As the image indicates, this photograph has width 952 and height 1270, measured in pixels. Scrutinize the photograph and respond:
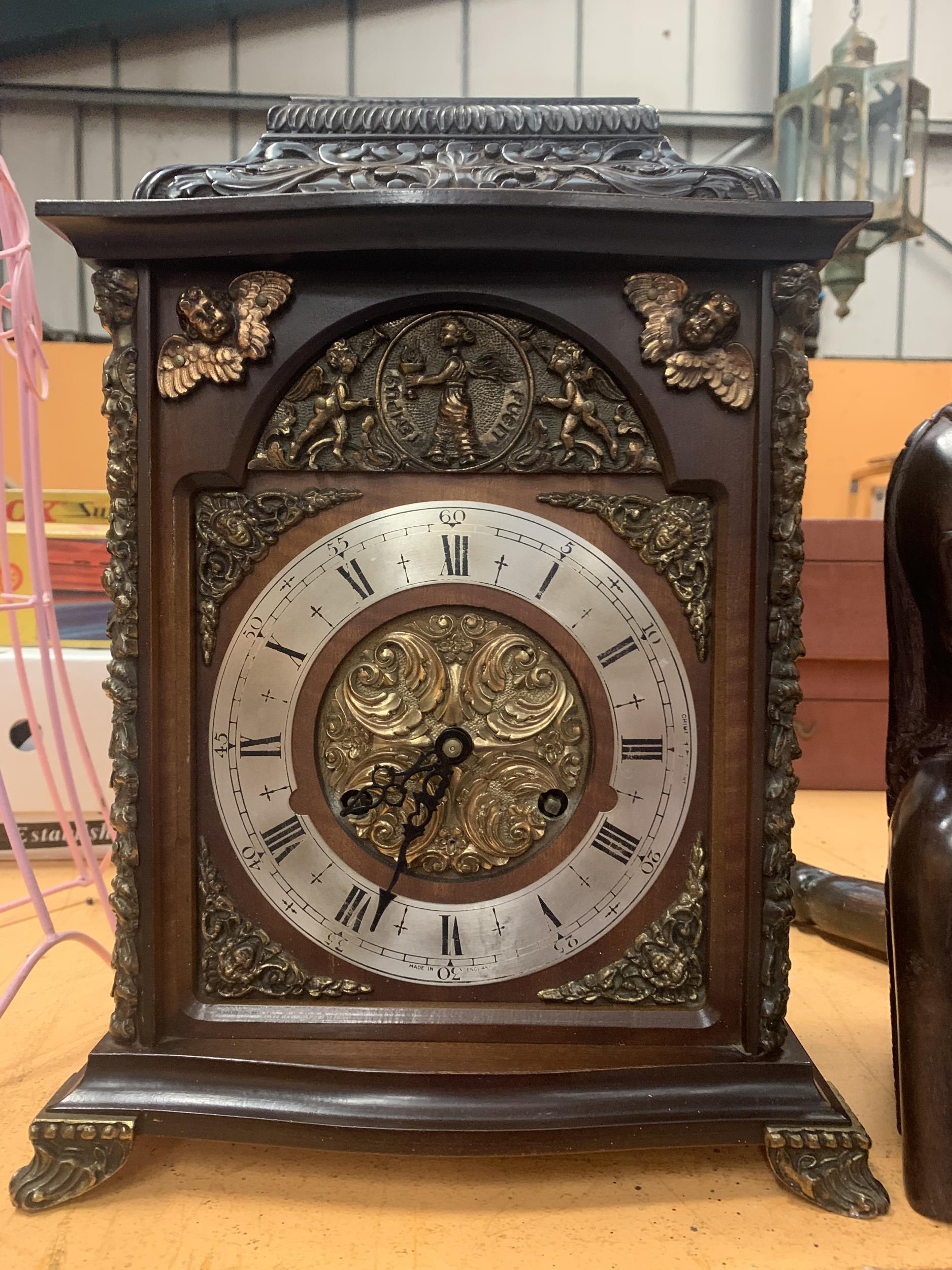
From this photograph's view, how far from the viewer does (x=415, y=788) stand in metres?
0.94

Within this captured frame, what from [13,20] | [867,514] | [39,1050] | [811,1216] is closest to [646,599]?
[811,1216]

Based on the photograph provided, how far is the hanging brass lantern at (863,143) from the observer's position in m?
2.26

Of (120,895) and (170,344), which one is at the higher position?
(170,344)

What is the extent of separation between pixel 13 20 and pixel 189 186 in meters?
1.98

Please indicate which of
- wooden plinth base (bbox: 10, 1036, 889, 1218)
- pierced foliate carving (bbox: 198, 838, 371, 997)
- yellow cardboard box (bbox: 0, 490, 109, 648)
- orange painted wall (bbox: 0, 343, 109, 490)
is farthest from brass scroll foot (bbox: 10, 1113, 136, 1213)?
orange painted wall (bbox: 0, 343, 109, 490)

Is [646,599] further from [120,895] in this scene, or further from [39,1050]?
[39,1050]

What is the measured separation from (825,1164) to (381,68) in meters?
2.62

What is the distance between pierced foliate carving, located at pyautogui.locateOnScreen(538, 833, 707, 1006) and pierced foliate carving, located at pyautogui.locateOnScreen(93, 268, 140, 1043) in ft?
1.29

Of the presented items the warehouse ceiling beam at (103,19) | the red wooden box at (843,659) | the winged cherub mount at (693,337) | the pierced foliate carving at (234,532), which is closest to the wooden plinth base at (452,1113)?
the pierced foliate carving at (234,532)

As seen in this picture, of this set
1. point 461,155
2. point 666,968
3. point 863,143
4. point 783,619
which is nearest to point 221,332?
point 461,155

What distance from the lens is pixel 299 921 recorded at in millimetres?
940

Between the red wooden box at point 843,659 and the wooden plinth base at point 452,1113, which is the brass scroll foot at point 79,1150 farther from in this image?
the red wooden box at point 843,659

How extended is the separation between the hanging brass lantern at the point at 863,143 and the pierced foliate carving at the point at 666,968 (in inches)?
72.8

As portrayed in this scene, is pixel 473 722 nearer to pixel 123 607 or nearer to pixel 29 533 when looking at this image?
pixel 123 607
